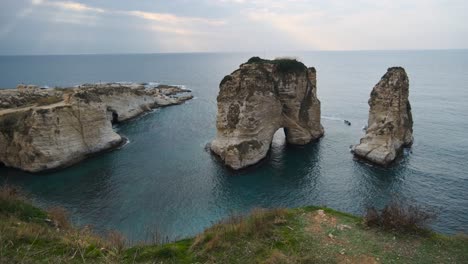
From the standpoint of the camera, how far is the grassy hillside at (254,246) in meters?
15.4

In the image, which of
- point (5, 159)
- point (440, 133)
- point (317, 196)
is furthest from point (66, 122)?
point (440, 133)

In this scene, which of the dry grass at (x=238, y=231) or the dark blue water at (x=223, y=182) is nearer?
the dry grass at (x=238, y=231)

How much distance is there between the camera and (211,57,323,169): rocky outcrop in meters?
42.3

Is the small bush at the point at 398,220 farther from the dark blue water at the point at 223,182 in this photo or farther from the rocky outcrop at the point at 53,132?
the rocky outcrop at the point at 53,132

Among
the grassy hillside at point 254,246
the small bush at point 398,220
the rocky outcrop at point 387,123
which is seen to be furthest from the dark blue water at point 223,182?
the small bush at point 398,220

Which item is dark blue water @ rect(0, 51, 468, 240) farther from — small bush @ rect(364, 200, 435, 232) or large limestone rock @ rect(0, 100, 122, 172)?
small bush @ rect(364, 200, 435, 232)

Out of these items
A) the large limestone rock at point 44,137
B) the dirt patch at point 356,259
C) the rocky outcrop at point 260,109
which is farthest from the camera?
the rocky outcrop at point 260,109

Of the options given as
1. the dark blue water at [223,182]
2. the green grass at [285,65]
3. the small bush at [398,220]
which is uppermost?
the green grass at [285,65]

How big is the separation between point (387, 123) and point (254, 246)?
110 feet

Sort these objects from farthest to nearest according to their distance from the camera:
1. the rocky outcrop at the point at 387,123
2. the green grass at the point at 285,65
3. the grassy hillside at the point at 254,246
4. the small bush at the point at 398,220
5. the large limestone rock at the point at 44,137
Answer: the green grass at the point at 285,65 < the rocky outcrop at the point at 387,123 < the large limestone rock at the point at 44,137 < the small bush at the point at 398,220 < the grassy hillside at the point at 254,246

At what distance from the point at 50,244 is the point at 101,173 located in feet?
80.8

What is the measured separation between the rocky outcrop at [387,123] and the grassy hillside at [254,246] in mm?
24951

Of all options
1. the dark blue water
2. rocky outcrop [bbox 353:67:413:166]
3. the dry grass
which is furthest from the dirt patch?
rocky outcrop [bbox 353:67:413:166]

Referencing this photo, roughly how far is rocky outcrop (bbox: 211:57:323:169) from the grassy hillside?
71.5 ft
